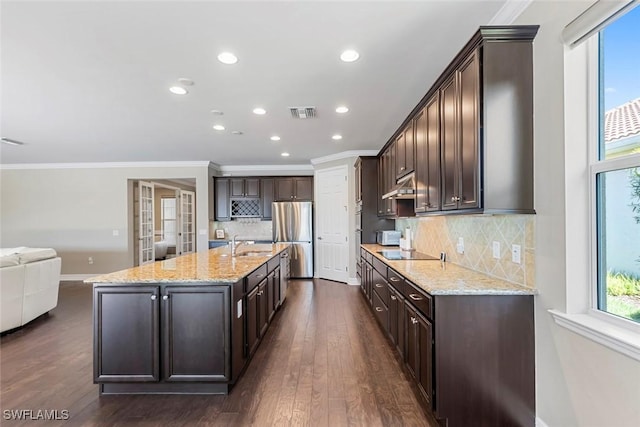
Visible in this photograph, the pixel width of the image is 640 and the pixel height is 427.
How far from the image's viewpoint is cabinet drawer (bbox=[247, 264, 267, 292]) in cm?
269

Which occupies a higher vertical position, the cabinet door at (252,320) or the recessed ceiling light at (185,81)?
the recessed ceiling light at (185,81)

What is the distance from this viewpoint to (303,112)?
12.0 ft

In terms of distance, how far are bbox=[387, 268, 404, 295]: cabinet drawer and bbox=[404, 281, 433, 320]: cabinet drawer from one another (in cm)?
13

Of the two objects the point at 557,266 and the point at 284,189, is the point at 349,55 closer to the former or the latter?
the point at 557,266

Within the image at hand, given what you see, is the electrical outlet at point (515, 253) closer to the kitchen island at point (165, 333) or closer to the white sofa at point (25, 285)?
the kitchen island at point (165, 333)

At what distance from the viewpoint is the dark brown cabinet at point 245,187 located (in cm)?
695

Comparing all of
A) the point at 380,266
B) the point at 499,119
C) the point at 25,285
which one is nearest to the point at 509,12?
the point at 499,119

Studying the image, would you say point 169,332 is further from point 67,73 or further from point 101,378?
point 67,73

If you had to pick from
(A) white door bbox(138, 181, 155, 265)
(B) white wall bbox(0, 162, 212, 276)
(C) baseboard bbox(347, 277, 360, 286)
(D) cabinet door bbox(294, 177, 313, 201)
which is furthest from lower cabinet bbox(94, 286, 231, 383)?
(A) white door bbox(138, 181, 155, 265)

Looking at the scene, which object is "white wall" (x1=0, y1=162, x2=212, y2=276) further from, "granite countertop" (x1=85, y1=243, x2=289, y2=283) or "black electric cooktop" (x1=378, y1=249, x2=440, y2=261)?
"black electric cooktop" (x1=378, y1=249, x2=440, y2=261)

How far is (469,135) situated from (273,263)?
2.76 metres

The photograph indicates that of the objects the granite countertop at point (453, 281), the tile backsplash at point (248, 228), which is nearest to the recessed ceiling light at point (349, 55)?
the granite countertop at point (453, 281)

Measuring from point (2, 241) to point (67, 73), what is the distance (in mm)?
6557

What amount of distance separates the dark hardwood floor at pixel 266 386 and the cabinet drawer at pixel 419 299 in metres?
0.70
